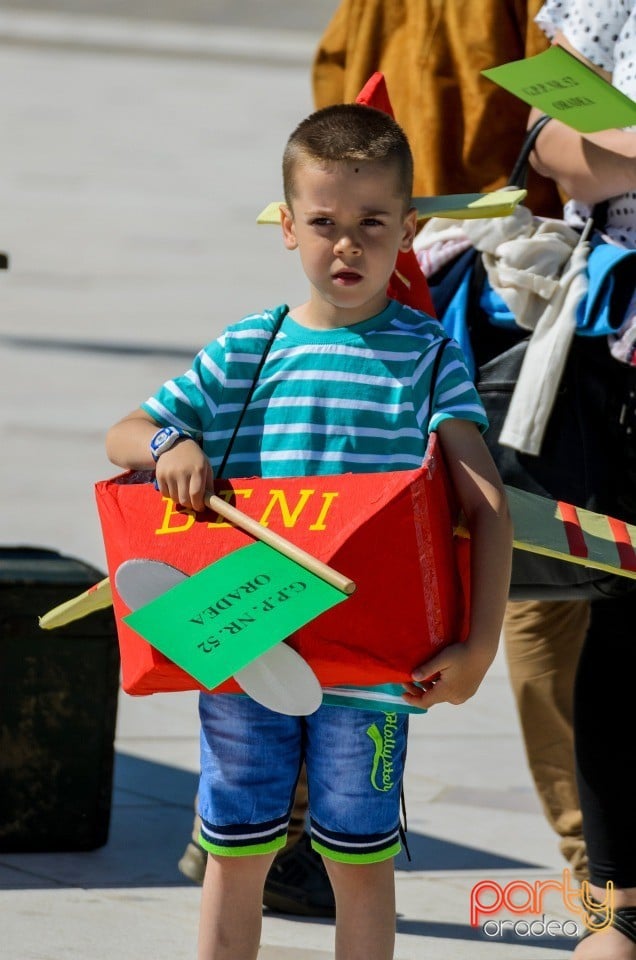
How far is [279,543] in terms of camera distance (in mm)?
2355

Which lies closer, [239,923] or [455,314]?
[239,923]

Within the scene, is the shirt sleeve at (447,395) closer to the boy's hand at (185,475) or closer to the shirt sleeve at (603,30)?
the boy's hand at (185,475)

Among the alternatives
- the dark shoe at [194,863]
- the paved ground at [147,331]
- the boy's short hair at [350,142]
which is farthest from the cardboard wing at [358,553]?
the dark shoe at [194,863]

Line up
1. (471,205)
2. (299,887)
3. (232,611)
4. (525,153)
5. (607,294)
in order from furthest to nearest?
(299,887)
(525,153)
(607,294)
(471,205)
(232,611)

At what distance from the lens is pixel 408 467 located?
252cm

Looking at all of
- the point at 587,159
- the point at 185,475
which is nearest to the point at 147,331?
the point at 587,159

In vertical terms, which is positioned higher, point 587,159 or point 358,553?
point 587,159

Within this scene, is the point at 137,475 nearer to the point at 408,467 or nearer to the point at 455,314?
the point at 408,467

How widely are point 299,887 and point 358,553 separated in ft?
4.54

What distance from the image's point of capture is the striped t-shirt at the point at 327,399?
8.27 ft

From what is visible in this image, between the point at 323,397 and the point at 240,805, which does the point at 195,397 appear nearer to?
the point at 323,397

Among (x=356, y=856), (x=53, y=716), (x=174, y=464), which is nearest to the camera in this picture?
(x=174, y=464)

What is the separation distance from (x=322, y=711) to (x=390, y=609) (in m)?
0.28

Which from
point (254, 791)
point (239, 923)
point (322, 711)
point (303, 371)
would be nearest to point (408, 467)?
point (303, 371)
